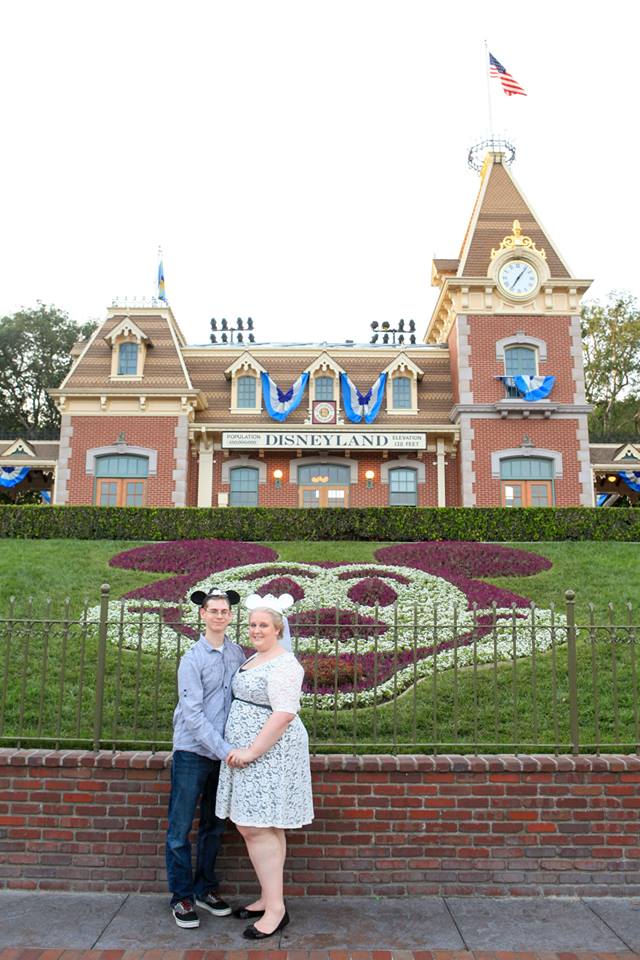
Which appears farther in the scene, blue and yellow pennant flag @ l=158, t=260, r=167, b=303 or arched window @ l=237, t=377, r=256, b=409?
blue and yellow pennant flag @ l=158, t=260, r=167, b=303

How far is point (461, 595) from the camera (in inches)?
517

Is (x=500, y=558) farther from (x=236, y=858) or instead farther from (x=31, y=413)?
(x=31, y=413)

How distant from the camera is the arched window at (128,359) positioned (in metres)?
26.1

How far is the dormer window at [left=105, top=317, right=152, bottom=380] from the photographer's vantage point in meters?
26.1

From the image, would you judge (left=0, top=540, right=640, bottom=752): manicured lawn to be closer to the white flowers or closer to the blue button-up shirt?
the white flowers

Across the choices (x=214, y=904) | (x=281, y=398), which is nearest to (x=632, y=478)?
(x=281, y=398)

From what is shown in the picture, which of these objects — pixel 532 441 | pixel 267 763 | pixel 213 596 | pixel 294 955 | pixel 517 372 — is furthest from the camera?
pixel 517 372

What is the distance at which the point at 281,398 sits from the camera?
26469 millimetres

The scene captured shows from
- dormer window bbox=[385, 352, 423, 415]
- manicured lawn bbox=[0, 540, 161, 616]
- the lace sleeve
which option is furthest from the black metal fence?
dormer window bbox=[385, 352, 423, 415]

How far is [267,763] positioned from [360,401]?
2210cm

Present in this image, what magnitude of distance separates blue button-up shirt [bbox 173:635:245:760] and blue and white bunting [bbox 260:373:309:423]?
832 inches

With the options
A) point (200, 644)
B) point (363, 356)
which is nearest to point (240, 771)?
point (200, 644)

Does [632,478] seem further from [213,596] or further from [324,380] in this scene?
[213,596]

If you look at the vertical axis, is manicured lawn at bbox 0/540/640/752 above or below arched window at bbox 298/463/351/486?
below
